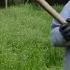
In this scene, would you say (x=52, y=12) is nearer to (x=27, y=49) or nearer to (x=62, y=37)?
(x=62, y=37)

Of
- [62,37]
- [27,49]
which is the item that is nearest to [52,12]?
[62,37]

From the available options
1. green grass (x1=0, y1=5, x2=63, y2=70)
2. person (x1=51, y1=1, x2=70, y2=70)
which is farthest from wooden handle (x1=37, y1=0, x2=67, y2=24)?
green grass (x1=0, y1=5, x2=63, y2=70)

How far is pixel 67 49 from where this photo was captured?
1846 mm

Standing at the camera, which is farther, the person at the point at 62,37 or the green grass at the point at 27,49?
the green grass at the point at 27,49

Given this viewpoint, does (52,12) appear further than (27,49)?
No

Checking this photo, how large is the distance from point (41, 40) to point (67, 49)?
4.90 metres

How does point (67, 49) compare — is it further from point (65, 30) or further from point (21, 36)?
point (21, 36)

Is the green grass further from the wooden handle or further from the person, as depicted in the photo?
the wooden handle

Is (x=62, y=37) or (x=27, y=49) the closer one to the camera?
(x=62, y=37)

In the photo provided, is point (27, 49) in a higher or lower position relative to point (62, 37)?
higher

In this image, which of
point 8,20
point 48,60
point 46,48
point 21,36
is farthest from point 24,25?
point 48,60

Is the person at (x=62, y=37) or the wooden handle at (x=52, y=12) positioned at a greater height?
the wooden handle at (x=52, y=12)

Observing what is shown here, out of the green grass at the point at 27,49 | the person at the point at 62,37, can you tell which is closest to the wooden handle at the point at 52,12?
the person at the point at 62,37

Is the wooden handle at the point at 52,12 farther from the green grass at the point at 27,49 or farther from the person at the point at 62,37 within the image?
the green grass at the point at 27,49
